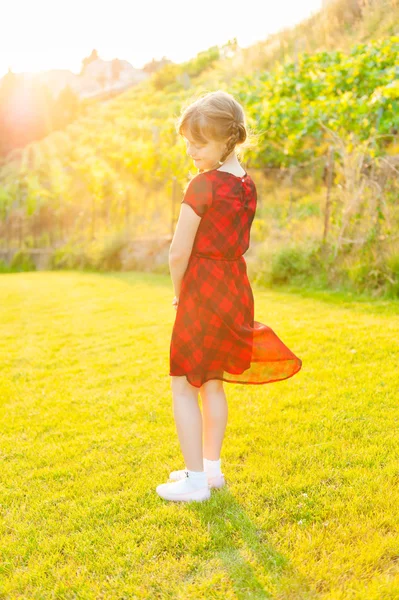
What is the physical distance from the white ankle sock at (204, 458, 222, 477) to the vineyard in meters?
1.32

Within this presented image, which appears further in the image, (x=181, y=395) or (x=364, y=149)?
(x=364, y=149)

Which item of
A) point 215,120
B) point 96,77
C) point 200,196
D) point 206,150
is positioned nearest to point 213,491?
point 200,196

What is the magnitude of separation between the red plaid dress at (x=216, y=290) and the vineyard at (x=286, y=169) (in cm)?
33

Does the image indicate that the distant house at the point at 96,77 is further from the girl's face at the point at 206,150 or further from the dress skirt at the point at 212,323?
the dress skirt at the point at 212,323

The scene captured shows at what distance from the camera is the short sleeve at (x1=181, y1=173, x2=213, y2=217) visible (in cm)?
207

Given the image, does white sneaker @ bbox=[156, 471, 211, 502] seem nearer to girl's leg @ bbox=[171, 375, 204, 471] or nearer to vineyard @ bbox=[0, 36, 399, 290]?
girl's leg @ bbox=[171, 375, 204, 471]

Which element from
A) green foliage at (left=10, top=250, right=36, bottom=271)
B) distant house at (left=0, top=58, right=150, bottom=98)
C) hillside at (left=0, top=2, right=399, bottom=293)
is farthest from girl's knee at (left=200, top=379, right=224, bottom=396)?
distant house at (left=0, top=58, right=150, bottom=98)

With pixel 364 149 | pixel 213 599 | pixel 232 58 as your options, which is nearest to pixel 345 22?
pixel 232 58

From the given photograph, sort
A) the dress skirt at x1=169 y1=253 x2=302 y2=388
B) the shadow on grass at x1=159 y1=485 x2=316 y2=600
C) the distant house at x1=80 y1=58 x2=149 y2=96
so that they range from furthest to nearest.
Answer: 1. the distant house at x1=80 y1=58 x2=149 y2=96
2. the dress skirt at x1=169 y1=253 x2=302 y2=388
3. the shadow on grass at x1=159 y1=485 x2=316 y2=600

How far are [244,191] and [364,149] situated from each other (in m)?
4.83

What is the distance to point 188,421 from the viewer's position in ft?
7.35

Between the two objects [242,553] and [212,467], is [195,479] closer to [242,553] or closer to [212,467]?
[212,467]

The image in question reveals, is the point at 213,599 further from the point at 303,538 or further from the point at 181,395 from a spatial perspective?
the point at 181,395

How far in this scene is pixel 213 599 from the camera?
1.71 metres
